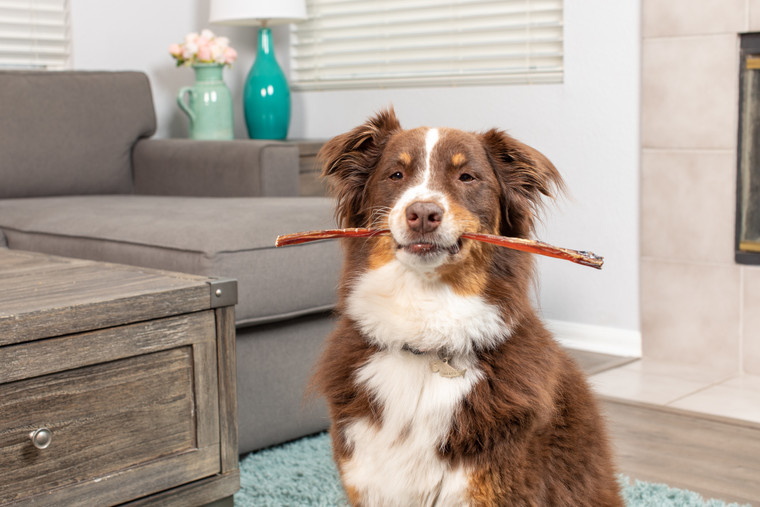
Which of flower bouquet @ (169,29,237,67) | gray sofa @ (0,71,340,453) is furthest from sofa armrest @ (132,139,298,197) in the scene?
flower bouquet @ (169,29,237,67)

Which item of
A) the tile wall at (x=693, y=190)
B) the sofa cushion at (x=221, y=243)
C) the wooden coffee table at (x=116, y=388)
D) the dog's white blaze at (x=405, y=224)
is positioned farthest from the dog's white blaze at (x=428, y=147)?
the tile wall at (x=693, y=190)

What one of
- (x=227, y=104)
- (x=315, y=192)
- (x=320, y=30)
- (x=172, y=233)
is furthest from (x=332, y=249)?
(x=320, y=30)

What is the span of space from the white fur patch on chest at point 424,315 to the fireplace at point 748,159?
75.5 inches

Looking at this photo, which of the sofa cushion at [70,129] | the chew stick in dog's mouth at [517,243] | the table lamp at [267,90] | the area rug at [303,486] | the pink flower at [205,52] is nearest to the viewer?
the chew stick in dog's mouth at [517,243]

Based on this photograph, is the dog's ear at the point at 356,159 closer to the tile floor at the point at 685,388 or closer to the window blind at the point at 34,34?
the tile floor at the point at 685,388

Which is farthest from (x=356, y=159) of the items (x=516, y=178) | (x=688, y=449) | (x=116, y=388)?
(x=688, y=449)

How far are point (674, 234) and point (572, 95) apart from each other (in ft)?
Answer: 2.08

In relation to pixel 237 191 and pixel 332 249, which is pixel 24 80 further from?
pixel 332 249

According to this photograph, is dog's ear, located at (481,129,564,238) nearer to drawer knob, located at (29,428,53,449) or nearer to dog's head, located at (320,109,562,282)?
dog's head, located at (320,109,562,282)

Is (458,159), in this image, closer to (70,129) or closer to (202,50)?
(70,129)

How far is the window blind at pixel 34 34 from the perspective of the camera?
3588 mm

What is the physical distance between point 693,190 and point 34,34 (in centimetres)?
260

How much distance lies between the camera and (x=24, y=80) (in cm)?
313

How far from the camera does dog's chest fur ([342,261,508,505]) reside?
4.30ft
